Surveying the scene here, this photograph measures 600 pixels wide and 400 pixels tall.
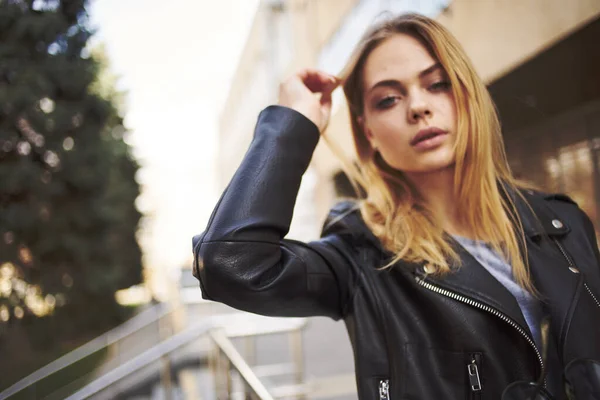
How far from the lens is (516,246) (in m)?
0.82

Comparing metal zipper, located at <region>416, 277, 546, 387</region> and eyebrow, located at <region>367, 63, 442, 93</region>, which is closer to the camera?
metal zipper, located at <region>416, 277, 546, 387</region>

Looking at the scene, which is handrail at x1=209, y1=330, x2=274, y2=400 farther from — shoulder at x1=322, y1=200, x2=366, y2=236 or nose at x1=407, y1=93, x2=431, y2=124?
nose at x1=407, y1=93, x2=431, y2=124

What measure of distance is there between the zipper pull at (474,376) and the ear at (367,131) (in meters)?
0.44

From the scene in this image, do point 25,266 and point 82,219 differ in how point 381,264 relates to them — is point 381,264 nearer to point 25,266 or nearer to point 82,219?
point 25,266

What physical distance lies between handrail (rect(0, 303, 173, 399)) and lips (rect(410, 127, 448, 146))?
43.3 inches

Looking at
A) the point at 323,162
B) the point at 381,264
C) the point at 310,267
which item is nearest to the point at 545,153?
the point at 323,162

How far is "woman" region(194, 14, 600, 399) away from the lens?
71 centimetres

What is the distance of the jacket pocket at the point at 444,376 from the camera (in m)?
0.70

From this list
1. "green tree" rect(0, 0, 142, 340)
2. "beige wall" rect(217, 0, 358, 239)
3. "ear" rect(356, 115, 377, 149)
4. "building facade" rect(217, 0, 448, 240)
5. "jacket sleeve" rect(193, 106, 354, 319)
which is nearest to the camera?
"jacket sleeve" rect(193, 106, 354, 319)

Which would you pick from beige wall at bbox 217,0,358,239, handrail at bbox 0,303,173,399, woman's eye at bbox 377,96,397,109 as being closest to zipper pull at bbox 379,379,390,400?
woman's eye at bbox 377,96,397,109

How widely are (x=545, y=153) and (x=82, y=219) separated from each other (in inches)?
76.9

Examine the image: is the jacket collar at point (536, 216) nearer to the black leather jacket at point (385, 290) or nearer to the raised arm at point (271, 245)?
the black leather jacket at point (385, 290)

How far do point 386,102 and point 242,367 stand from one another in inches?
41.8

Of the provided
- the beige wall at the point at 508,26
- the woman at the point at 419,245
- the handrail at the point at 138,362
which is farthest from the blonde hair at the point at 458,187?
the handrail at the point at 138,362
